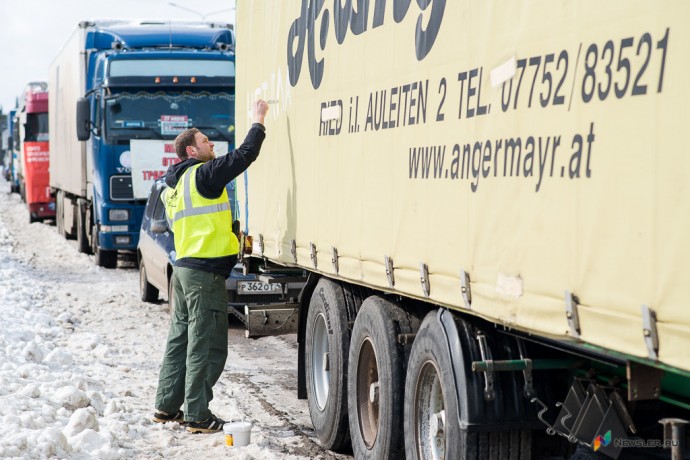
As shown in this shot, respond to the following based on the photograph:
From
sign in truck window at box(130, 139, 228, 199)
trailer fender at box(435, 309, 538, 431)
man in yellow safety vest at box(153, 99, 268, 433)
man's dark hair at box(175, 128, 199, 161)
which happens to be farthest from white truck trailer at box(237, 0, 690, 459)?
sign in truck window at box(130, 139, 228, 199)

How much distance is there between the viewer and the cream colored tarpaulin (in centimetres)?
351

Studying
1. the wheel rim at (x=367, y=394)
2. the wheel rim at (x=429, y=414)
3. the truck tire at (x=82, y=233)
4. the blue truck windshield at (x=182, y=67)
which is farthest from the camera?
the truck tire at (x=82, y=233)

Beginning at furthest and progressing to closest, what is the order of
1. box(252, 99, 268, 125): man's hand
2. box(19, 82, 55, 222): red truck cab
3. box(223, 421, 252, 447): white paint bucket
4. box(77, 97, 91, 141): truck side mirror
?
box(19, 82, 55, 222): red truck cab, box(77, 97, 91, 141): truck side mirror, box(252, 99, 268, 125): man's hand, box(223, 421, 252, 447): white paint bucket

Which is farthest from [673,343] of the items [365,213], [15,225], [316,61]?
[15,225]

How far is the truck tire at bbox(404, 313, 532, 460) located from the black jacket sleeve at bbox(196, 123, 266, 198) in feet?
8.24

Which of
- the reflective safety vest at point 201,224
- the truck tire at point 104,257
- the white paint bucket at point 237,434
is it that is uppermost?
the reflective safety vest at point 201,224

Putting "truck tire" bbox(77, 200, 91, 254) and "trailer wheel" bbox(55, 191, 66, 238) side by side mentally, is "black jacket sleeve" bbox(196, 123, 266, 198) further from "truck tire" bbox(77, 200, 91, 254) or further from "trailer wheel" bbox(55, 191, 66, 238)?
"trailer wheel" bbox(55, 191, 66, 238)

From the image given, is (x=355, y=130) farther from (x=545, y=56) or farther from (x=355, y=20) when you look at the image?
(x=545, y=56)

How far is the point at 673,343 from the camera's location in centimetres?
341

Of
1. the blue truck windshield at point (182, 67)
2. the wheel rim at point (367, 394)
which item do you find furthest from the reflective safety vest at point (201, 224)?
the blue truck windshield at point (182, 67)

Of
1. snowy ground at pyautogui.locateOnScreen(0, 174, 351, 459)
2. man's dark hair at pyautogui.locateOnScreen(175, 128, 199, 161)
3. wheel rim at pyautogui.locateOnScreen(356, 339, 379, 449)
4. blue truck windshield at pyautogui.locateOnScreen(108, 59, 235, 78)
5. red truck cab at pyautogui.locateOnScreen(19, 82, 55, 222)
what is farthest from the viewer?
red truck cab at pyautogui.locateOnScreen(19, 82, 55, 222)

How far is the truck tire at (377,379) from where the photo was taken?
6113mm

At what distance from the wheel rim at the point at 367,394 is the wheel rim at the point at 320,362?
851 millimetres

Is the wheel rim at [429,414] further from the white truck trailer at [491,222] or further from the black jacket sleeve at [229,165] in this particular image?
the black jacket sleeve at [229,165]
